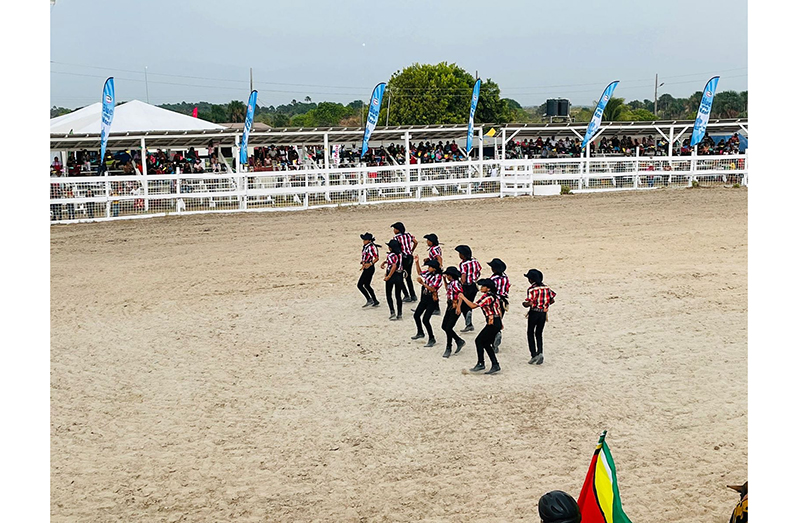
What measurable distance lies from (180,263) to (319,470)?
1037 cm

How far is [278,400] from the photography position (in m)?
8.51

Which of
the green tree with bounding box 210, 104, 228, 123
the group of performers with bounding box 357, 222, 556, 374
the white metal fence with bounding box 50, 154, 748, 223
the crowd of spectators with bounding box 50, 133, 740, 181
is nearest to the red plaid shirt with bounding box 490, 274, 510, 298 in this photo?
the group of performers with bounding box 357, 222, 556, 374

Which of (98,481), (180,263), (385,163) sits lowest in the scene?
(98,481)

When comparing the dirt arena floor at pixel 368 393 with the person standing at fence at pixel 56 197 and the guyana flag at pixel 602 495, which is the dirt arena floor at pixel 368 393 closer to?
the guyana flag at pixel 602 495

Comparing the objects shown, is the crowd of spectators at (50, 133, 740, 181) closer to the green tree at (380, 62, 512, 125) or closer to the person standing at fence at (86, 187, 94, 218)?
the person standing at fence at (86, 187, 94, 218)

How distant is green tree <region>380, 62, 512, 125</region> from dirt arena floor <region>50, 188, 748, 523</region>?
53.4 metres

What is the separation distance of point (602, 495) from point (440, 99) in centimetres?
6789

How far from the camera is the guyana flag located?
3.32 meters

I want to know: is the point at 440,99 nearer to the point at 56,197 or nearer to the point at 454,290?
the point at 56,197

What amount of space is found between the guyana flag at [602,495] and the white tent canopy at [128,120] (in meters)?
32.1

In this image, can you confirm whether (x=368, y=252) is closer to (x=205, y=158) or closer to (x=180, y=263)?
(x=180, y=263)

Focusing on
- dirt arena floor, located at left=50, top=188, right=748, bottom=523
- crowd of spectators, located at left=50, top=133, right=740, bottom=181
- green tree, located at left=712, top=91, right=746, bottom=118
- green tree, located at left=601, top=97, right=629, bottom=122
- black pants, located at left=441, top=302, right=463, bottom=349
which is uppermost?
green tree, located at left=712, top=91, right=746, bottom=118
